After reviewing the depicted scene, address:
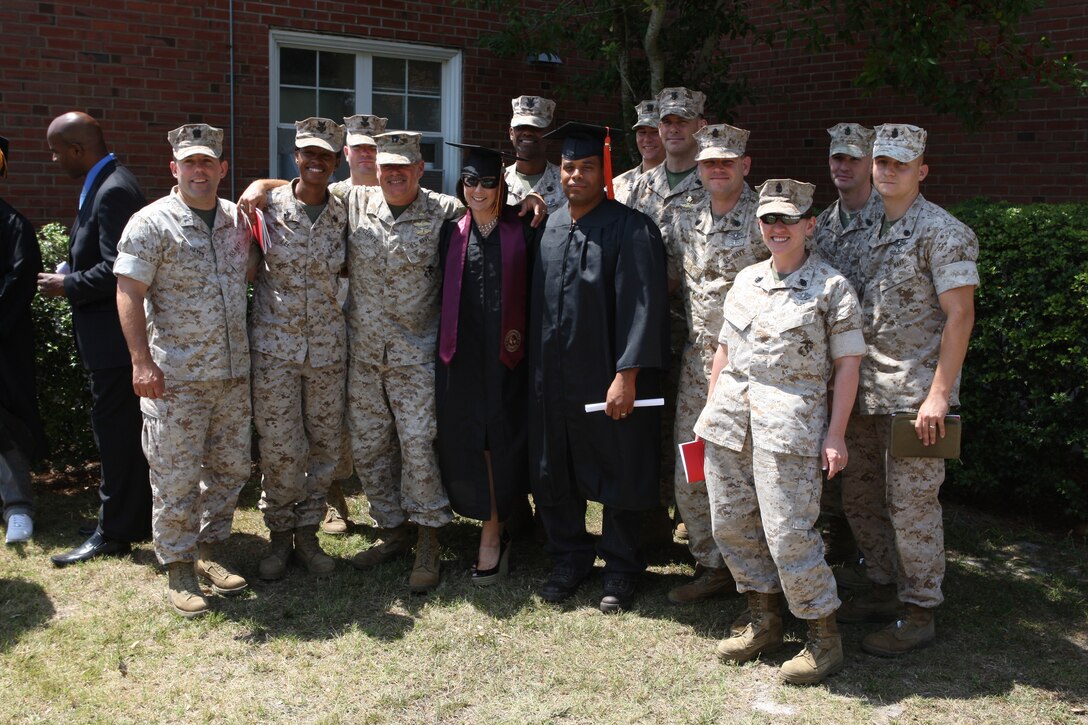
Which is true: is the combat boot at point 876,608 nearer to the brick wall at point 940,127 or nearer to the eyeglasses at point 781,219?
the eyeglasses at point 781,219

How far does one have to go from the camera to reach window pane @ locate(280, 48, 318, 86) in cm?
812

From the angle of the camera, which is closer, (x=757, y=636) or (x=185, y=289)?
(x=757, y=636)

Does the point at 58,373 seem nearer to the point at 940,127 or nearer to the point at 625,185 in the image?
the point at 625,185

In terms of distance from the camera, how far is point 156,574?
508 centimetres

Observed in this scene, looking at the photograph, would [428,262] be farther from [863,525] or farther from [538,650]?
[863,525]

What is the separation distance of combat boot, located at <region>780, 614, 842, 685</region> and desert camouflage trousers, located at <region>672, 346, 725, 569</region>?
0.74m

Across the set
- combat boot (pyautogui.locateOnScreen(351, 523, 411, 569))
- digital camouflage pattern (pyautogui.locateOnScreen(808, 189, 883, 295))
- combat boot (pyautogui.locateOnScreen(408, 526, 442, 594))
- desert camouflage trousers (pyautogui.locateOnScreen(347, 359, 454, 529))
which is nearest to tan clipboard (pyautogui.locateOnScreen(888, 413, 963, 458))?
digital camouflage pattern (pyautogui.locateOnScreen(808, 189, 883, 295))

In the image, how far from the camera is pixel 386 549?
5.22 m

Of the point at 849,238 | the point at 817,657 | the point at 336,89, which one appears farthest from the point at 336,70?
the point at 817,657

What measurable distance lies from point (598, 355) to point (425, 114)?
16.1 feet

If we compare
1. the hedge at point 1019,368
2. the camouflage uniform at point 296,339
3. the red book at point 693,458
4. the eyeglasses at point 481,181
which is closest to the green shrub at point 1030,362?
the hedge at point 1019,368

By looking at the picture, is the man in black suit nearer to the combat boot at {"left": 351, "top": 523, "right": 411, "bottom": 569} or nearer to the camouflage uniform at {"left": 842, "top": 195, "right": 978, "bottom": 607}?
the combat boot at {"left": 351, "top": 523, "right": 411, "bottom": 569}

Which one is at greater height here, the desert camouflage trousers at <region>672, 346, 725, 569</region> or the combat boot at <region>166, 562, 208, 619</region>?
the desert camouflage trousers at <region>672, 346, 725, 569</region>

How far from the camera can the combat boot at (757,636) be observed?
4.13 m
